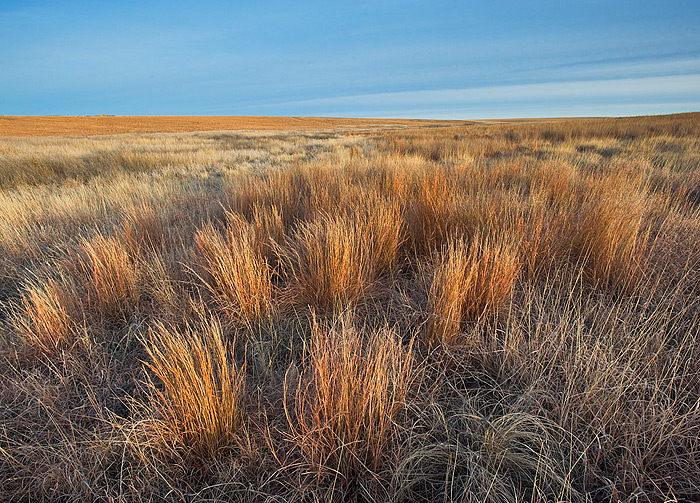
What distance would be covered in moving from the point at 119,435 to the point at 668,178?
648 cm

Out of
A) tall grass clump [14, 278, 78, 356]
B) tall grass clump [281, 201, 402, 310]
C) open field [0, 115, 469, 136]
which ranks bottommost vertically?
tall grass clump [14, 278, 78, 356]

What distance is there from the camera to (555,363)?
128 centimetres

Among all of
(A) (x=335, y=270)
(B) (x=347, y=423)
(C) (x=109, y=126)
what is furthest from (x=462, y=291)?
(C) (x=109, y=126)

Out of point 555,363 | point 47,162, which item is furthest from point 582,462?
point 47,162

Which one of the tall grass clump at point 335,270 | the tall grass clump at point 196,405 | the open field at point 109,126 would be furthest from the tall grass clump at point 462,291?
the open field at point 109,126

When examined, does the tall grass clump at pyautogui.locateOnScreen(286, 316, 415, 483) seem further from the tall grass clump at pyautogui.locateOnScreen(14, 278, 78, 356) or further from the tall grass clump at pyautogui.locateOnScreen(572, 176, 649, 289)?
the tall grass clump at pyautogui.locateOnScreen(572, 176, 649, 289)

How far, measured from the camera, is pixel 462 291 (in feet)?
4.78

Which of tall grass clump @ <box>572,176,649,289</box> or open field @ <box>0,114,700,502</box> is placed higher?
tall grass clump @ <box>572,176,649,289</box>

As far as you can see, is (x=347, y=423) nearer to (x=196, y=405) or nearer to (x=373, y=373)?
(x=373, y=373)

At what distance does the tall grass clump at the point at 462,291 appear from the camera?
4.60 feet

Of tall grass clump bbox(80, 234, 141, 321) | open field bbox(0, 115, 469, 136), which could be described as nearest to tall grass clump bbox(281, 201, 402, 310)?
tall grass clump bbox(80, 234, 141, 321)

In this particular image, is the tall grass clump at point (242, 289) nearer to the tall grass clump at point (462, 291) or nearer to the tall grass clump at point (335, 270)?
the tall grass clump at point (335, 270)

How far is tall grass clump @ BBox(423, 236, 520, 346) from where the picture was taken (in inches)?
55.2

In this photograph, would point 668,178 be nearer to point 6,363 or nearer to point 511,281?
point 511,281
